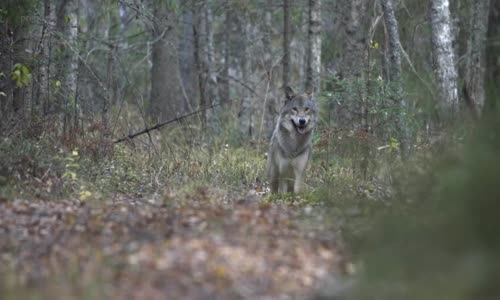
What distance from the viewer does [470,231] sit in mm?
5840

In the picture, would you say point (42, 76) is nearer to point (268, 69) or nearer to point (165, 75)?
point (165, 75)

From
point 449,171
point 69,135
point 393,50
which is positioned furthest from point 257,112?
point 449,171

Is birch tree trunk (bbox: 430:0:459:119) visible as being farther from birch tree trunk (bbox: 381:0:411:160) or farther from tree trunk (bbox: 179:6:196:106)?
tree trunk (bbox: 179:6:196:106)

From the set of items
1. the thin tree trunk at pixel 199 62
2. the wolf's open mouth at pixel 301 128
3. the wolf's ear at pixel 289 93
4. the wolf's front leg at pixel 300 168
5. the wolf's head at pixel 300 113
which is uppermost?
the thin tree trunk at pixel 199 62

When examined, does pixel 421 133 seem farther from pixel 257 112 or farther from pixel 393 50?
pixel 257 112

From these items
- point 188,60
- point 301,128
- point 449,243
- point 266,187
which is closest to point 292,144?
point 301,128

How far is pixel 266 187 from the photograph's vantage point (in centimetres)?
1414

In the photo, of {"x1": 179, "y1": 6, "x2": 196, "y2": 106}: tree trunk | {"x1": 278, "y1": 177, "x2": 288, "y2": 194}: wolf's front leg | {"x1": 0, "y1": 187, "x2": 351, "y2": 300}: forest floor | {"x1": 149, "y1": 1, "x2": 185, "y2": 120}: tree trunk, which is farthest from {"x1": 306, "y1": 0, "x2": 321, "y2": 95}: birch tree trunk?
{"x1": 0, "y1": 187, "x2": 351, "y2": 300}: forest floor

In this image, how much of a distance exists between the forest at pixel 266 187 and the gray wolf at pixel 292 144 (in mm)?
34

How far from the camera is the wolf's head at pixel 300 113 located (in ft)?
43.2

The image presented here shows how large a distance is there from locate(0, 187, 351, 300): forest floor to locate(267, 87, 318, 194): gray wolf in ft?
13.7

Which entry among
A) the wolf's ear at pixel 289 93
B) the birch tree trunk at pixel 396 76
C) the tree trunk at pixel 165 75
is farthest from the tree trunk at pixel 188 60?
the wolf's ear at pixel 289 93

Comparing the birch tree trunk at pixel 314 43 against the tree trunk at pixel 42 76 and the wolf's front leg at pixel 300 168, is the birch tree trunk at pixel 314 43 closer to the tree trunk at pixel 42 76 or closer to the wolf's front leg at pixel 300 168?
the wolf's front leg at pixel 300 168

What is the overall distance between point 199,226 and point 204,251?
33.0 inches
